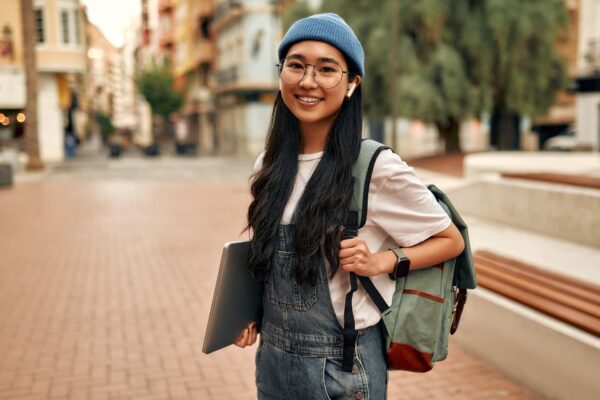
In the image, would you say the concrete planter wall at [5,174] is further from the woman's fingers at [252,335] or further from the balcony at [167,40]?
the balcony at [167,40]

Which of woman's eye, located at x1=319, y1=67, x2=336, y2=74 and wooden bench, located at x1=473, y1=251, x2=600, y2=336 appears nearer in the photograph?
woman's eye, located at x1=319, y1=67, x2=336, y2=74

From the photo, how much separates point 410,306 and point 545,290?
264cm

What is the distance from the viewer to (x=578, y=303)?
380 cm

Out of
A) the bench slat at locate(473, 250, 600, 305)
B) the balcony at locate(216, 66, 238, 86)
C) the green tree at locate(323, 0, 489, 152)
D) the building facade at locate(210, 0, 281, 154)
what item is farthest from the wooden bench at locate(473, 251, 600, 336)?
the balcony at locate(216, 66, 238, 86)

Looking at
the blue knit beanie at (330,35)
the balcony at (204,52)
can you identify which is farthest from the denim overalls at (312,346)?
the balcony at (204,52)

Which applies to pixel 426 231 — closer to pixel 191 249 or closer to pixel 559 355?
pixel 559 355

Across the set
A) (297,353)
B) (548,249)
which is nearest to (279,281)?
(297,353)

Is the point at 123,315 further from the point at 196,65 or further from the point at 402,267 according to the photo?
the point at 196,65

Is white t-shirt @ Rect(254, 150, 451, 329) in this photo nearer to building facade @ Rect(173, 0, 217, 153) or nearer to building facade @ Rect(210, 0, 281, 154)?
building facade @ Rect(210, 0, 281, 154)

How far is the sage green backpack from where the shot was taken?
1777 mm

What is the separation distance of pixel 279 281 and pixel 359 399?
0.40m

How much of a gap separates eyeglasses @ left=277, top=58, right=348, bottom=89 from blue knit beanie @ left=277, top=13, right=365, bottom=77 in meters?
0.05

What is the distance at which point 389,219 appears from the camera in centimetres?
179

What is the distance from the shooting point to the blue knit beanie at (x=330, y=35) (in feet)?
5.81
